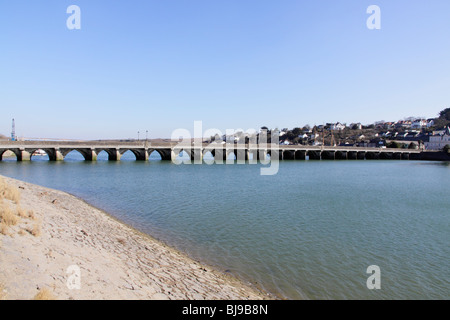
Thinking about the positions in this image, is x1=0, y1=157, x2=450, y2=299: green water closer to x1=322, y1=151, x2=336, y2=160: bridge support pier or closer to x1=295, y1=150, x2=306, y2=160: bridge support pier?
x1=295, y1=150, x2=306, y2=160: bridge support pier

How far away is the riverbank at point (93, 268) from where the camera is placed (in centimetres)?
630

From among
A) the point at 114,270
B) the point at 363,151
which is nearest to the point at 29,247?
the point at 114,270

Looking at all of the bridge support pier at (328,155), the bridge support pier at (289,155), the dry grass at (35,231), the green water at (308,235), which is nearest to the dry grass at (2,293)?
the dry grass at (35,231)

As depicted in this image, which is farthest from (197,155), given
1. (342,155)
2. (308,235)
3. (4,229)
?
(4,229)

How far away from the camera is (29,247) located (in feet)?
26.4

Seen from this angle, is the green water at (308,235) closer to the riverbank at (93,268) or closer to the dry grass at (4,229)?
the riverbank at (93,268)

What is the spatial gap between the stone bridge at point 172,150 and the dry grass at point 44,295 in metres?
70.2

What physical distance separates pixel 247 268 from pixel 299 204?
45.7 ft

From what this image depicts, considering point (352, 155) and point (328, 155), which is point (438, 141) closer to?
point (352, 155)

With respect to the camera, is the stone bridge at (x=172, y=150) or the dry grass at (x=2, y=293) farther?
the stone bridge at (x=172, y=150)

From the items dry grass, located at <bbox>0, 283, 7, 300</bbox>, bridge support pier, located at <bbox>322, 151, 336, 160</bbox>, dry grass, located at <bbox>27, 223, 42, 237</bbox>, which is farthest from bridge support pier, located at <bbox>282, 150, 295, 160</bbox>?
dry grass, located at <bbox>0, 283, 7, 300</bbox>

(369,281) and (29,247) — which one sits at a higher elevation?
(29,247)

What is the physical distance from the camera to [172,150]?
7875 cm
